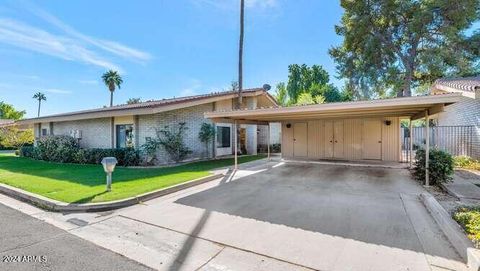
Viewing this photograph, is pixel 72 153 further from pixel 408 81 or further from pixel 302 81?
pixel 302 81

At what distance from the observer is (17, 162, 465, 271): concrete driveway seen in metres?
3.29

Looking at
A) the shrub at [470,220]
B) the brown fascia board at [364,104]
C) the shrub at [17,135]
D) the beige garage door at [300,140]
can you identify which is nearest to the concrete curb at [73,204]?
the brown fascia board at [364,104]

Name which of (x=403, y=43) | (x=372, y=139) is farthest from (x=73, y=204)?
(x=403, y=43)

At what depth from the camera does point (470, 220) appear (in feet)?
13.7

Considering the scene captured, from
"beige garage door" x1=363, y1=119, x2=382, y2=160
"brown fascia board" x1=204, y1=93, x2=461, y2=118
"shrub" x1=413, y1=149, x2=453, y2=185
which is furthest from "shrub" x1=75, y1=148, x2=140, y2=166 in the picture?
"shrub" x1=413, y1=149, x2=453, y2=185

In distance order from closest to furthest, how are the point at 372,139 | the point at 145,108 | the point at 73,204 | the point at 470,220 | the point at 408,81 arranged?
the point at 470,220
the point at 73,204
the point at 145,108
the point at 372,139
the point at 408,81

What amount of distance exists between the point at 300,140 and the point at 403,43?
1524 cm

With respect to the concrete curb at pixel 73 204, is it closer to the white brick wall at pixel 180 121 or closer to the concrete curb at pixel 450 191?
the white brick wall at pixel 180 121

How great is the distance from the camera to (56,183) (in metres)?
7.77

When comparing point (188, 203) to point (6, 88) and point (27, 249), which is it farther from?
point (6, 88)

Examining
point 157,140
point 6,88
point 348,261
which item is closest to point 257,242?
point 348,261

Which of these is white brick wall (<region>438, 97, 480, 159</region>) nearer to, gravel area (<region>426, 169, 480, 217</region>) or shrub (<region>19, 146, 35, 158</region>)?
gravel area (<region>426, 169, 480, 217</region>)

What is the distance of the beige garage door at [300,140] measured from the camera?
14297mm

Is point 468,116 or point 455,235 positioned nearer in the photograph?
point 455,235
